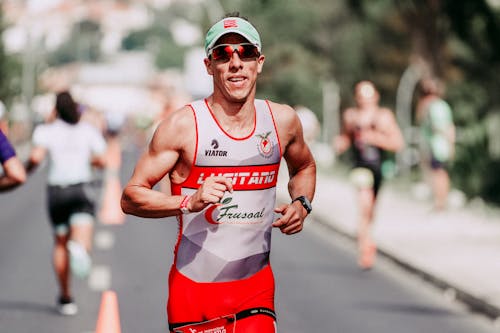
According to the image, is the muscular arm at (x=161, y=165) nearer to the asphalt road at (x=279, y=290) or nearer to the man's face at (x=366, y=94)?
the asphalt road at (x=279, y=290)

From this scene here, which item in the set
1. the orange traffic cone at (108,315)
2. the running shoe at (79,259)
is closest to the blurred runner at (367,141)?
the orange traffic cone at (108,315)

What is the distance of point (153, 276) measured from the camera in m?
12.0

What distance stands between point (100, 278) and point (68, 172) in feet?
8.89

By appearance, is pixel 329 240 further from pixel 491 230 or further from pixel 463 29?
pixel 463 29

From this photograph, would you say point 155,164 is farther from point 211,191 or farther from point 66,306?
point 66,306

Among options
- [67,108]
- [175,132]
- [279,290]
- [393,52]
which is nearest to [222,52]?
[175,132]

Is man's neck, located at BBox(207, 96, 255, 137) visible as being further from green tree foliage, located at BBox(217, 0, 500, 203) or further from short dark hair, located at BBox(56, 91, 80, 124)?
green tree foliage, located at BBox(217, 0, 500, 203)

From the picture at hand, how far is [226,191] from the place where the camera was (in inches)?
175

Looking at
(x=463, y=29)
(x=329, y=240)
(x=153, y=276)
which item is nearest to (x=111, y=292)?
(x=153, y=276)

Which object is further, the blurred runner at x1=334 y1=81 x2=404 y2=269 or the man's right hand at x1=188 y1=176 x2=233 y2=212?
the blurred runner at x1=334 y1=81 x2=404 y2=269

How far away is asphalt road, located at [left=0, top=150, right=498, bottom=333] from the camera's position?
30.3ft

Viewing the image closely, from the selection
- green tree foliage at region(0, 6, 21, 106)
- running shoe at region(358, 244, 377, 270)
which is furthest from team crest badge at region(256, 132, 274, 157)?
green tree foliage at region(0, 6, 21, 106)

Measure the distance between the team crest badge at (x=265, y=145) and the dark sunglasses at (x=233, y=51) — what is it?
32 cm

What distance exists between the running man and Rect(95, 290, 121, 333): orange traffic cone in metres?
4.48
